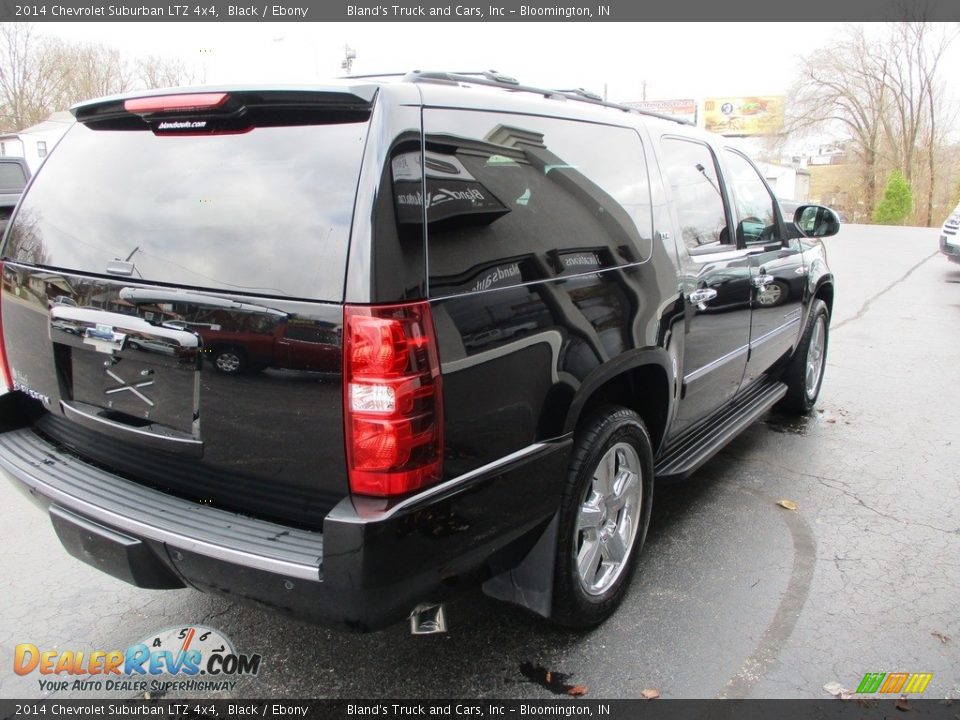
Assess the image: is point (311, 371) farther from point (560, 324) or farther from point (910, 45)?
point (910, 45)

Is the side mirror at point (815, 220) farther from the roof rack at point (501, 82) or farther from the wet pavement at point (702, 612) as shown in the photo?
the roof rack at point (501, 82)

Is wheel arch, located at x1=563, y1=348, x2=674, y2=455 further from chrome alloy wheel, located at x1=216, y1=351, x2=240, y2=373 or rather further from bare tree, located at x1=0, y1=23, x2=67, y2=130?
bare tree, located at x1=0, y1=23, x2=67, y2=130

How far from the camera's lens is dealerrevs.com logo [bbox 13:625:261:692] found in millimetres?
2566

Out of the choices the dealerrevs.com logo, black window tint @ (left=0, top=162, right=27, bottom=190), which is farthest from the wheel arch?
black window tint @ (left=0, top=162, right=27, bottom=190)

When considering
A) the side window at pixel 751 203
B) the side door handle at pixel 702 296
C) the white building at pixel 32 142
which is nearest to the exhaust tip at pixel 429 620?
the side door handle at pixel 702 296

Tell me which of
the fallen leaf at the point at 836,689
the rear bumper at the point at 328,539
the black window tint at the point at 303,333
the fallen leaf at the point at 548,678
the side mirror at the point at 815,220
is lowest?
the fallen leaf at the point at 836,689

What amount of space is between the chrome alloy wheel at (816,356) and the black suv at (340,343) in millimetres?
3017

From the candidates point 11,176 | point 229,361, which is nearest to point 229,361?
point 229,361

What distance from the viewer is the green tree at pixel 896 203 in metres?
39.3

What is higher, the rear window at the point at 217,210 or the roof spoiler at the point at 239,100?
the roof spoiler at the point at 239,100

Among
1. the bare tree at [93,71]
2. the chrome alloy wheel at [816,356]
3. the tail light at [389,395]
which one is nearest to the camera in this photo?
the tail light at [389,395]

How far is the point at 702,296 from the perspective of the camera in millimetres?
3410

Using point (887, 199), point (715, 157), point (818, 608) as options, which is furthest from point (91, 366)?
point (887, 199)

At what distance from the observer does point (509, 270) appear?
2164 millimetres
